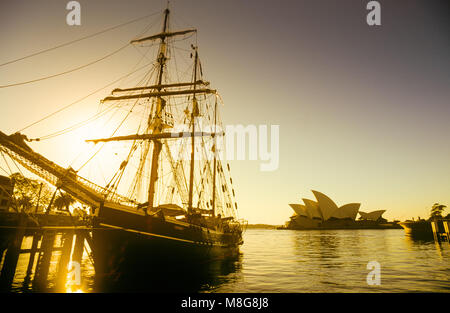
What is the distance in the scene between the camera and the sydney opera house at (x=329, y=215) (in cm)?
12112

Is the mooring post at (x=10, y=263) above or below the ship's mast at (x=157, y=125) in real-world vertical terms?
below

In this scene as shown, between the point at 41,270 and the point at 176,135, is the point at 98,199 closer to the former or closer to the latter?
the point at 41,270

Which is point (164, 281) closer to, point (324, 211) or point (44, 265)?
point (44, 265)

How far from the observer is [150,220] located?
14.6 metres

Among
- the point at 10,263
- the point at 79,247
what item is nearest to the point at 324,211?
the point at 79,247

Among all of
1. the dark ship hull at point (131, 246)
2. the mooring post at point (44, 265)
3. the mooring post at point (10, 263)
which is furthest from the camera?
the dark ship hull at point (131, 246)

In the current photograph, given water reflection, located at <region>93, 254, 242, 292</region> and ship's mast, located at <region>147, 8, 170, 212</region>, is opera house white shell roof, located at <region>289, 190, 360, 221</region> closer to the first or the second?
ship's mast, located at <region>147, 8, 170, 212</region>

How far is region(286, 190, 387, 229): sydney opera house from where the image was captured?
12112cm

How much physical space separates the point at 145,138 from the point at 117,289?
1245 cm

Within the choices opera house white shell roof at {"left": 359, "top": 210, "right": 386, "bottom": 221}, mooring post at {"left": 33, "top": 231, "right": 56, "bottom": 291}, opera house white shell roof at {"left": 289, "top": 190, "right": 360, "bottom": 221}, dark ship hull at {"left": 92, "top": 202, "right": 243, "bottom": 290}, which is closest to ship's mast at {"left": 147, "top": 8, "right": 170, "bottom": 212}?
dark ship hull at {"left": 92, "top": 202, "right": 243, "bottom": 290}

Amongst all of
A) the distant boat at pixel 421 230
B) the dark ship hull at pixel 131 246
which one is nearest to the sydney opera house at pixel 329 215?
the distant boat at pixel 421 230

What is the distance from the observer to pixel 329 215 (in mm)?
121375

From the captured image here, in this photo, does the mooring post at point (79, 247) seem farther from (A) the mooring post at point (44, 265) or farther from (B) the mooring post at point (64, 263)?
(A) the mooring post at point (44, 265)
